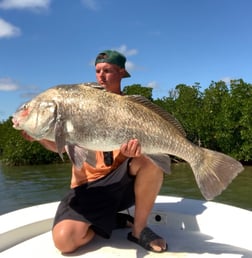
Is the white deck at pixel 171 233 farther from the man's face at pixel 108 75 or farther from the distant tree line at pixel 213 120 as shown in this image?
the distant tree line at pixel 213 120

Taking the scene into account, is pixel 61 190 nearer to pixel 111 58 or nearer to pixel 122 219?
pixel 122 219

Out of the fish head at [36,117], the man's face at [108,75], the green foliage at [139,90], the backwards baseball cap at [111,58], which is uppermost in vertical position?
the green foliage at [139,90]

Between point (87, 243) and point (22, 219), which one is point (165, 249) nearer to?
point (87, 243)

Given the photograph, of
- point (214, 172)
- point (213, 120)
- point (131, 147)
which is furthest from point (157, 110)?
point (213, 120)

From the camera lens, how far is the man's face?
146 inches

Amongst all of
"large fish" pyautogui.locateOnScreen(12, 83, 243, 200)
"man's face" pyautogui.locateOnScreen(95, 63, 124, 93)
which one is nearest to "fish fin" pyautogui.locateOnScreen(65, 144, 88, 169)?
"large fish" pyautogui.locateOnScreen(12, 83, 243, 200)

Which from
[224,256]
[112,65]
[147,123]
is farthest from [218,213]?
[112,65]

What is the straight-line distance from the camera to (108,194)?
12.0 feet

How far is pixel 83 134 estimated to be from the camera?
9.83ft

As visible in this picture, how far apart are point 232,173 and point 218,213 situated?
1272 mm

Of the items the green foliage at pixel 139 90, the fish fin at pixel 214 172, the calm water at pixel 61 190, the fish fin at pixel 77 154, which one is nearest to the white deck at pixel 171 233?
the fish fin at pixel 214 172

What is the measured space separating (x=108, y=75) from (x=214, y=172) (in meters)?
1.33

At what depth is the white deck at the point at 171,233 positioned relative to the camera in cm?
356

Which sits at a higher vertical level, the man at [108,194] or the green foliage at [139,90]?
the green foliage at [139,90]
